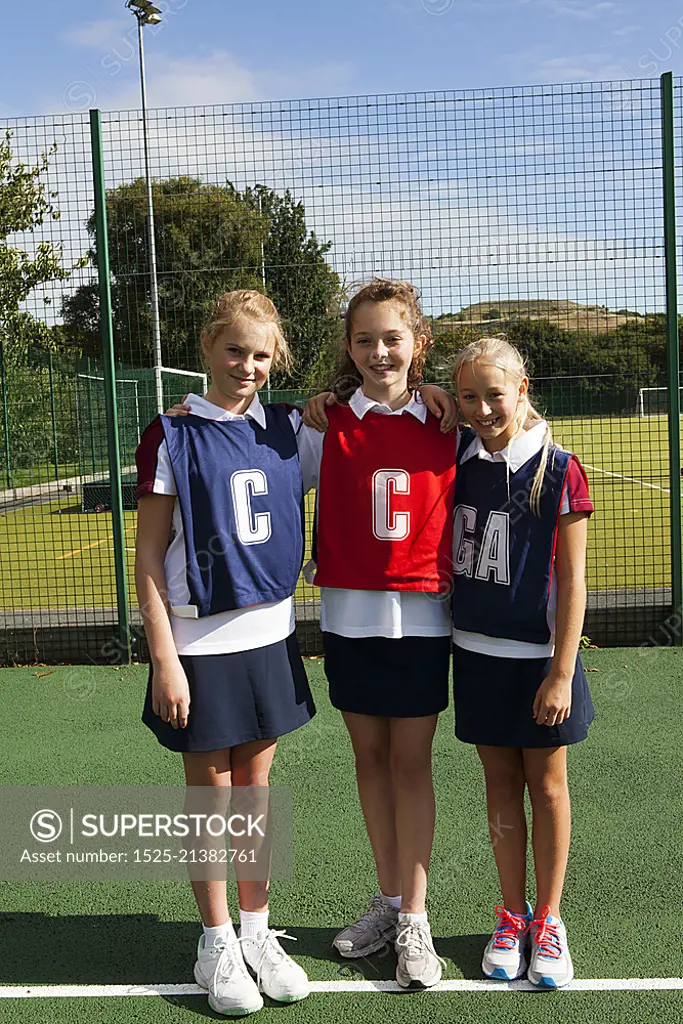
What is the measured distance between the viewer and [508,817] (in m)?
2.65

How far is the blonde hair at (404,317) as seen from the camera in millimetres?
2617

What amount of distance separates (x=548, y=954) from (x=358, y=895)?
709 millimetres

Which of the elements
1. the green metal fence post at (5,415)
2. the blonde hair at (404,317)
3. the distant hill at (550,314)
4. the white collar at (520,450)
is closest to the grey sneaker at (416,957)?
the white collar at (520,450)

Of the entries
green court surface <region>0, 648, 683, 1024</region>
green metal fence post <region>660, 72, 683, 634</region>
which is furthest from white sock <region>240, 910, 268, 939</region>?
green metal fence post <region>660, 72, 683, 634</region>

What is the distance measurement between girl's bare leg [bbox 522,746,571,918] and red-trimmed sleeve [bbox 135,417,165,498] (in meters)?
1.25

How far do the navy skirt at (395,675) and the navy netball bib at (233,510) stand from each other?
269mm

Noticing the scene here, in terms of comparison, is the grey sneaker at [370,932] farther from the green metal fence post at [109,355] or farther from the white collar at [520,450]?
the green metal fence post at [109,355]

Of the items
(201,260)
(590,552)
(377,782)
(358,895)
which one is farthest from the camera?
(590,552)

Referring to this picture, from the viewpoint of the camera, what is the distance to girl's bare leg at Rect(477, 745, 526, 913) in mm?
2650

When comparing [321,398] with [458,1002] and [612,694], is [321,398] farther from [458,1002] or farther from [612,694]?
[612,694]

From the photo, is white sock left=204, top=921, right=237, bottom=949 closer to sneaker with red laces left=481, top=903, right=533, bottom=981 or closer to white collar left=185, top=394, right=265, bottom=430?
sneaker with red laces left=481, top=903, right=533, bottom=981

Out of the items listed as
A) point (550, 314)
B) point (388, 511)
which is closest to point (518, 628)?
point (388, 511)

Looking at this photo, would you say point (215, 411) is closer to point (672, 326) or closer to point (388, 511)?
point (388, 511)

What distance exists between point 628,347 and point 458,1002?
4.36 meters
